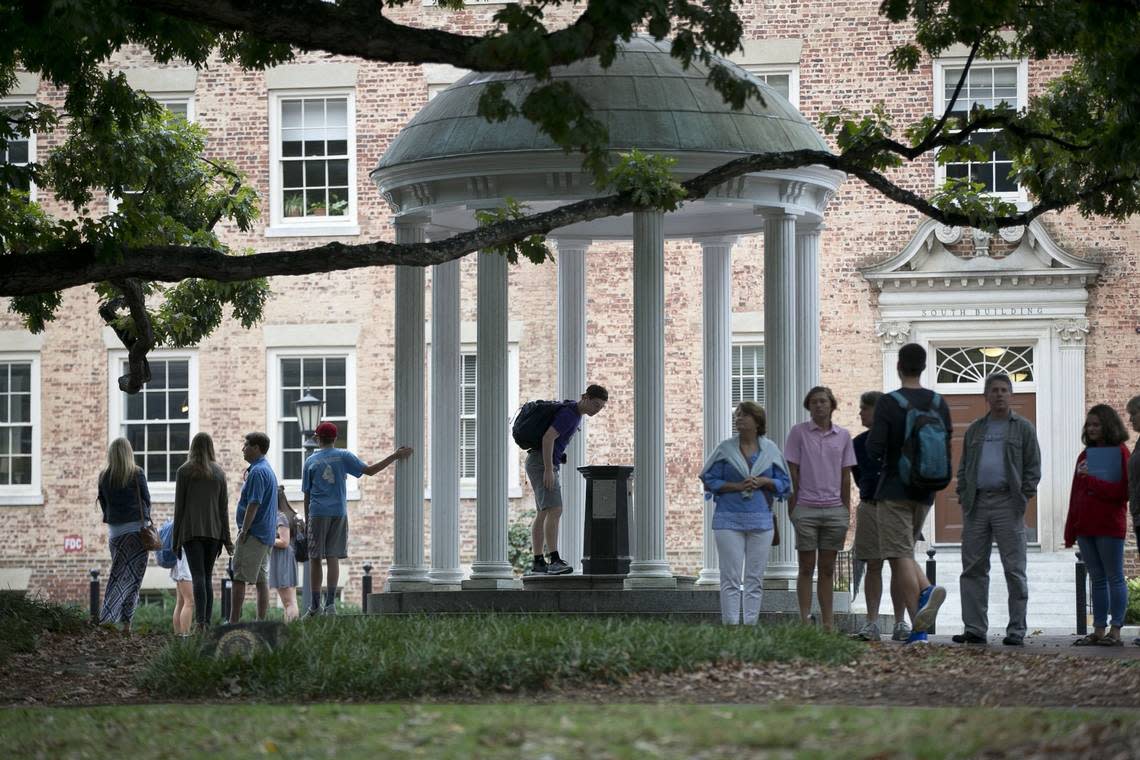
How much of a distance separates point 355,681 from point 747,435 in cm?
379

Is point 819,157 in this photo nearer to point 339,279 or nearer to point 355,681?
point 355,681

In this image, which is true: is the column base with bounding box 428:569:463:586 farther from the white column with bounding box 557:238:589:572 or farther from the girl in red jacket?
the girl in red jacket

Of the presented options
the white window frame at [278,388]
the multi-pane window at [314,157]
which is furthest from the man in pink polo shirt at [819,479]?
the multi-pane window at [314,157]

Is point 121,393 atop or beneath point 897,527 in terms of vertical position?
atop

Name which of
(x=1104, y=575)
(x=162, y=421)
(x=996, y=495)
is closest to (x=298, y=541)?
(x=996, y=495)

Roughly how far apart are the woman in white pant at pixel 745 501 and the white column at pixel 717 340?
4292 millimetres

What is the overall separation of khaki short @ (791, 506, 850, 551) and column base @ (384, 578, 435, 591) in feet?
13.5

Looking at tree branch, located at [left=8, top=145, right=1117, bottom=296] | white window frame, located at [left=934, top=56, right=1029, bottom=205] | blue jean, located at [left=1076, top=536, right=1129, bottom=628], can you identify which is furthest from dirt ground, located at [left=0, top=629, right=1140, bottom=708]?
white window frame, located at [left=934, top=56, right=1029, bottom=205]

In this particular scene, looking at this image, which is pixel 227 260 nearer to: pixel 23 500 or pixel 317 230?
pixel 317 230

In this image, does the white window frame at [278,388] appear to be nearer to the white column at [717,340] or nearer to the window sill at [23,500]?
the window sill at [23,500]

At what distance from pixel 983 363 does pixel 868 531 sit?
1413 cm

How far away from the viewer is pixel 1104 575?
45.9 ft

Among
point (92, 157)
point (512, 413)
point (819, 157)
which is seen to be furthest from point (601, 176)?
point (512, 413)

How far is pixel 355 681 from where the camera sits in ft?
35.1
